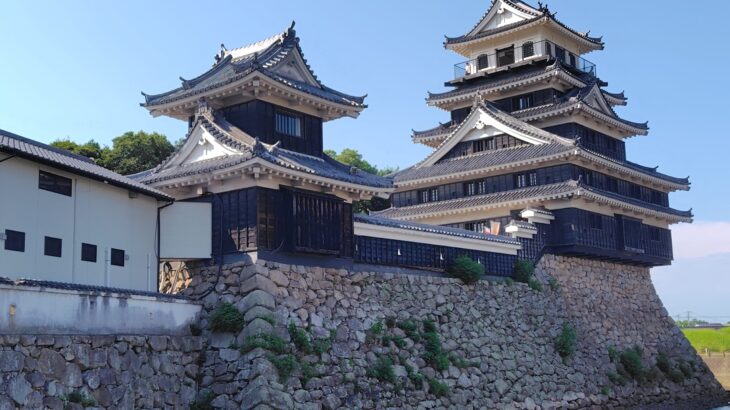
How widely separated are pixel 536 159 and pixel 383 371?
15686 millimetres

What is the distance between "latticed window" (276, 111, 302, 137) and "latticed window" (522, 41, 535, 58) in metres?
20.5

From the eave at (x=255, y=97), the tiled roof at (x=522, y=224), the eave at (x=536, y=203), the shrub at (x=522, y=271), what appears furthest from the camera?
the eave at (x=536, y=203)

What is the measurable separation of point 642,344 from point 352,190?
1986cm

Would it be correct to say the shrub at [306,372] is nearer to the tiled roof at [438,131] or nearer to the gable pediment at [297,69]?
the gable pediment at [297,69]

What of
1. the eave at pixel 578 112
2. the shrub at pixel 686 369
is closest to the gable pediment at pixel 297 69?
the eave at pixel 578 112

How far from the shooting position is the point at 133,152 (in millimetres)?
42094

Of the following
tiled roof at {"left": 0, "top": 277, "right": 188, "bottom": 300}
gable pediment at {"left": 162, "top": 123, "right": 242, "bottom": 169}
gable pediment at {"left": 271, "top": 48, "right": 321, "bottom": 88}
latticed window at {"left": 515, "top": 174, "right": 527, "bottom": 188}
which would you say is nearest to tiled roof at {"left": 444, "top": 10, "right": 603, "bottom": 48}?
latticed window at {"left": 515, "top": 174, "right": 527, "bottom": 188}

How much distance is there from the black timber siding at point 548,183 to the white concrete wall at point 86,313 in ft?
64.2

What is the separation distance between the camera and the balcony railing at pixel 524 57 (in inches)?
1657

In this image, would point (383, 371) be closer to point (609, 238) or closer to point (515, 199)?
point (515, 199)

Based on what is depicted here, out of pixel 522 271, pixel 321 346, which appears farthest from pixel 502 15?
pixel 321 346

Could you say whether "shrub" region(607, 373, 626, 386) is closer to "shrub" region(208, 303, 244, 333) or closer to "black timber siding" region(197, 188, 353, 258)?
"black timber siding" region(197, 188, 353, 258)

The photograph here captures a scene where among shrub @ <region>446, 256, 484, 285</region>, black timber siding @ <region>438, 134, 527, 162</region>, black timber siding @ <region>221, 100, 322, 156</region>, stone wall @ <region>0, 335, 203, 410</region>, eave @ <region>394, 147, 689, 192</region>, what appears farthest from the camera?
black timber siding @ <region>438, 134, 527, 162</region>

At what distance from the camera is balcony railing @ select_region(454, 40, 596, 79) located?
4209cm
